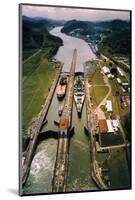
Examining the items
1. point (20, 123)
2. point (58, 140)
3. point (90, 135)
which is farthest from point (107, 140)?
point (20, 123)

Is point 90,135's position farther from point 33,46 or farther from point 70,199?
point 33,46

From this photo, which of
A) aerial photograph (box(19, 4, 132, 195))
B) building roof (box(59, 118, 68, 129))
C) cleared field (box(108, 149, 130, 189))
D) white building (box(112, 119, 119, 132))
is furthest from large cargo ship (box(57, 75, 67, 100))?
cleared field (box(108, 149, 130, 189))

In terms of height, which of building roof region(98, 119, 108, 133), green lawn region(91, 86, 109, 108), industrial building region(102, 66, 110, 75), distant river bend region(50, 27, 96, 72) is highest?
distant river bend region(50, 27, 96, 72)

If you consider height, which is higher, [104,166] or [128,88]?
[128,88]

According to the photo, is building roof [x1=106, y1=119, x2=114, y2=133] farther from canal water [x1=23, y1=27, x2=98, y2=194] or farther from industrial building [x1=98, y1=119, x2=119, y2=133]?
canal water [x1=23, y1=27, x2=98, y2=194]

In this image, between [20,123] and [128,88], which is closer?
[20,123]

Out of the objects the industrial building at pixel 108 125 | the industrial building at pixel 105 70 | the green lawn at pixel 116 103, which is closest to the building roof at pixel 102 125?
the industrial building at pixel 108 125

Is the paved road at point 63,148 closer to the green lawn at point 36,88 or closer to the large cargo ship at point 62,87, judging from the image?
the large cargo ship at point 62,87
